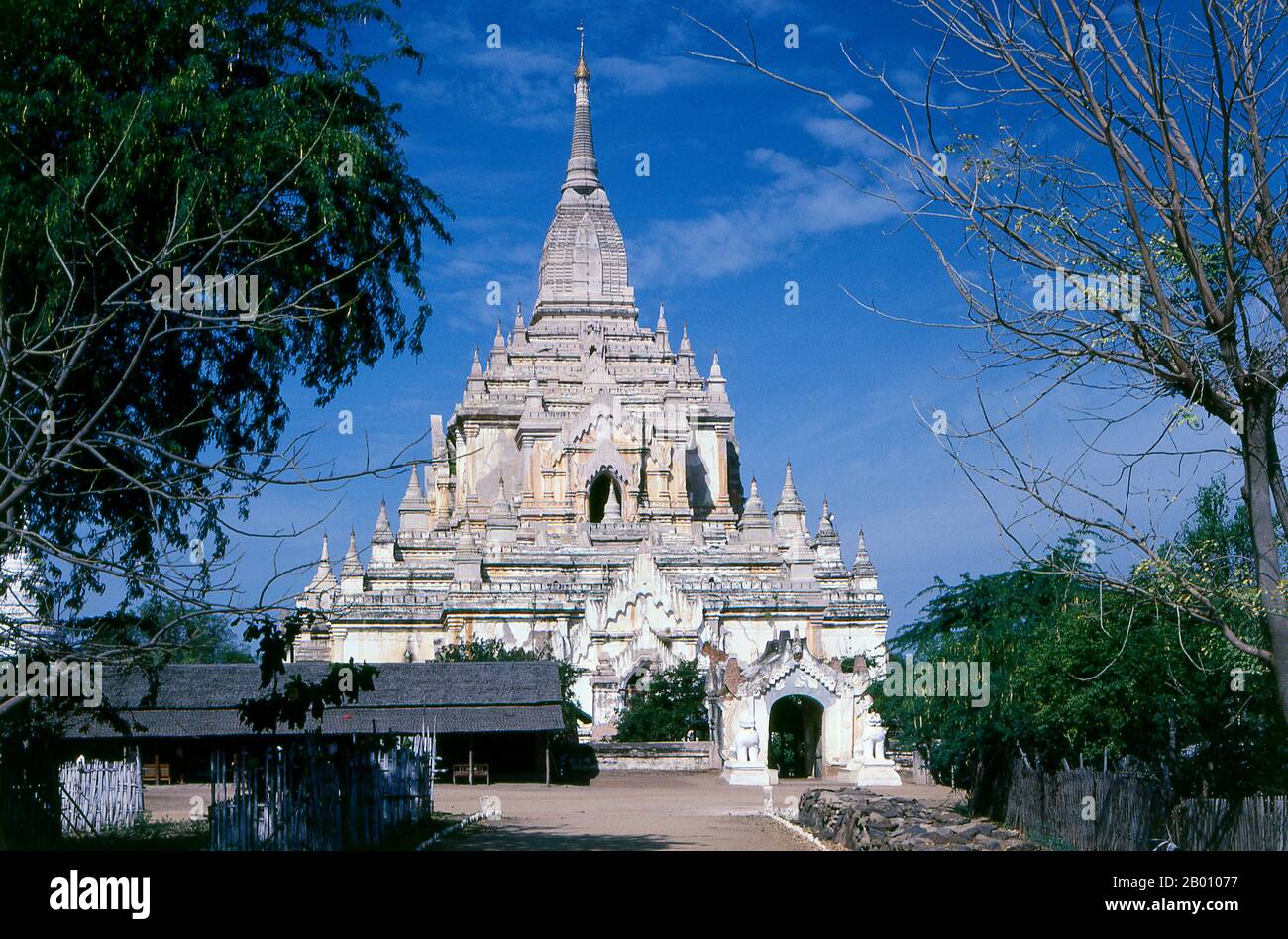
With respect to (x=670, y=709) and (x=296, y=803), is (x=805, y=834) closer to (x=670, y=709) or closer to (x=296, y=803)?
(x=296, y=803)

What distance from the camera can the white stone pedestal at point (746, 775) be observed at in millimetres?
33156

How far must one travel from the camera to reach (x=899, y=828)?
1891 centimetres

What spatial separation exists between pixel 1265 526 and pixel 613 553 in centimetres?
4062

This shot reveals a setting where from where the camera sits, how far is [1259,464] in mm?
10602

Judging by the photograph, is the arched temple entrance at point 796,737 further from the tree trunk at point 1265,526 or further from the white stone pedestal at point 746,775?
the tree trunk at point 1265,526

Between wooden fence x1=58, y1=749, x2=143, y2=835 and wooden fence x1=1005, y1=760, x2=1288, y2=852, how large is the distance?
1280 centimetres

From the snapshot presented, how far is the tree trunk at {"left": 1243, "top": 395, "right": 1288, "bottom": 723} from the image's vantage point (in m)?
10.4

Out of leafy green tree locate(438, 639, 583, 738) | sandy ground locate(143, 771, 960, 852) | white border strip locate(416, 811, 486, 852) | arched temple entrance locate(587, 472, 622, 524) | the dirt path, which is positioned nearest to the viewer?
white border strip locate(416, 811, 486, 852)

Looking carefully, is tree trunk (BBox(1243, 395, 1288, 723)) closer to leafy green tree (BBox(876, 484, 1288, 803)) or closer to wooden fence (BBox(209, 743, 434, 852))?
leafy green tree (BBox(876, 484, 1288, 803))

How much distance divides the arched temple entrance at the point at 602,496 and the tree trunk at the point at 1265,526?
140ft

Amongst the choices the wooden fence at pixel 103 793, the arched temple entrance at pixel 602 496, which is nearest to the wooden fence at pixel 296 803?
the wooden fence at pixel 103 793

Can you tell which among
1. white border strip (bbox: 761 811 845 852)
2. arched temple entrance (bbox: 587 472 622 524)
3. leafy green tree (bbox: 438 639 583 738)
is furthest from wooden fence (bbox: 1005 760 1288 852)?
arched temple entrance (bbox: 587 472 622 524)

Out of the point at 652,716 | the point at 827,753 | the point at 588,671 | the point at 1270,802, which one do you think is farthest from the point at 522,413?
the point at 1270,802
